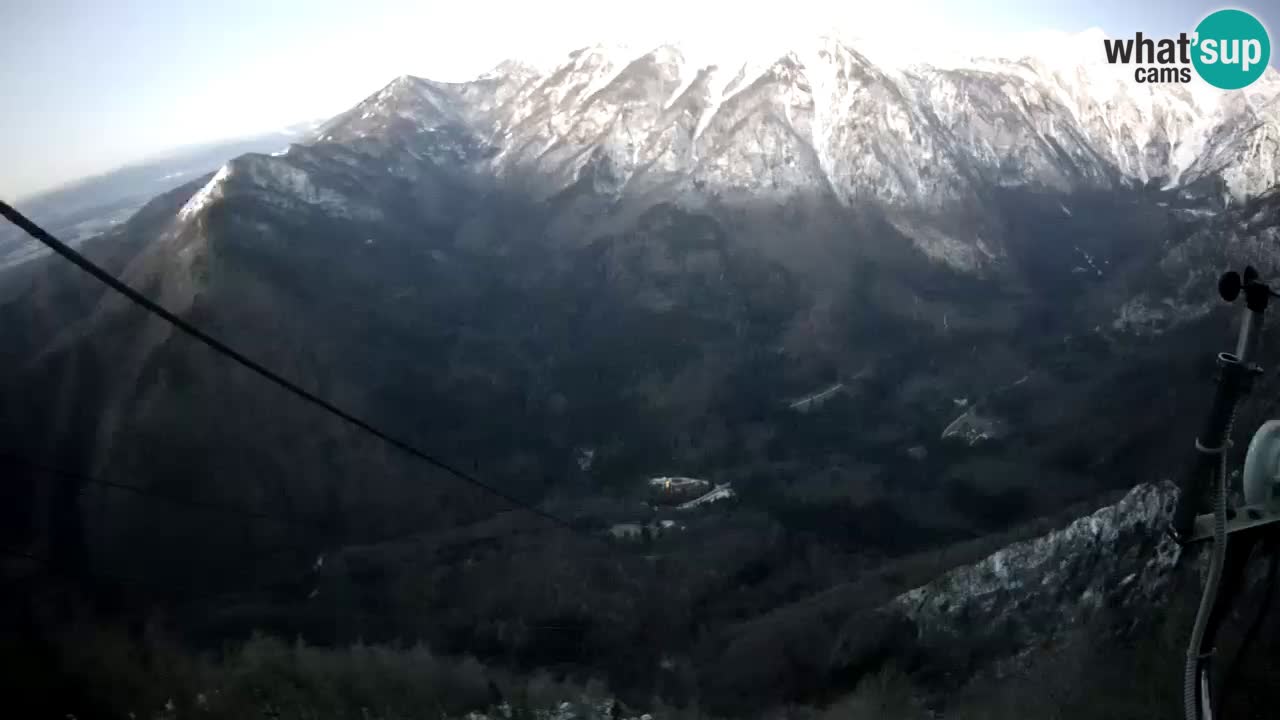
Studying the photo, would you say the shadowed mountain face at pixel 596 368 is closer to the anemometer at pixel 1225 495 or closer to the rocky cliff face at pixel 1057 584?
the rocky cliff face at pixel 1057 584

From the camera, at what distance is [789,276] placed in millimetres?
183000

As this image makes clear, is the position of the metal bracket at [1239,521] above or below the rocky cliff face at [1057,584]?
above

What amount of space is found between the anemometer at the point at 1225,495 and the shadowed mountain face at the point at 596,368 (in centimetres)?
5093

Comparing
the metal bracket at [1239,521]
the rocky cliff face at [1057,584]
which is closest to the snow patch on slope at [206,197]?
the rocky cliff face at [1057,584]

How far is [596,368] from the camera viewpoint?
15712 centimetres

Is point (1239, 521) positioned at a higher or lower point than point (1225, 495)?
lower

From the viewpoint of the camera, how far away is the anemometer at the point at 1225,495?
7.73 metres

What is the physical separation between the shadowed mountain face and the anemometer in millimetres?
50933

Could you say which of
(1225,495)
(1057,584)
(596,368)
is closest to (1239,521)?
(1225,495)

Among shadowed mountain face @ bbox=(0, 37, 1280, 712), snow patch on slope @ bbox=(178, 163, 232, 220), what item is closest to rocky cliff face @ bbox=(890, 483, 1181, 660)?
shadowed mountain face @ bbox=(0, 37, 1280, 712)

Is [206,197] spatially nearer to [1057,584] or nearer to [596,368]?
[596,368]

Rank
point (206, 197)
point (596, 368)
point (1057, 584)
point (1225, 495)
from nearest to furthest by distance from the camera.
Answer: point (1225, 495) → point (1057, 584) → point (206, 197) → point (596, 368)

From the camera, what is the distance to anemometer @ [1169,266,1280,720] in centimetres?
773

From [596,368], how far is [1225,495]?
14967 centimetres
